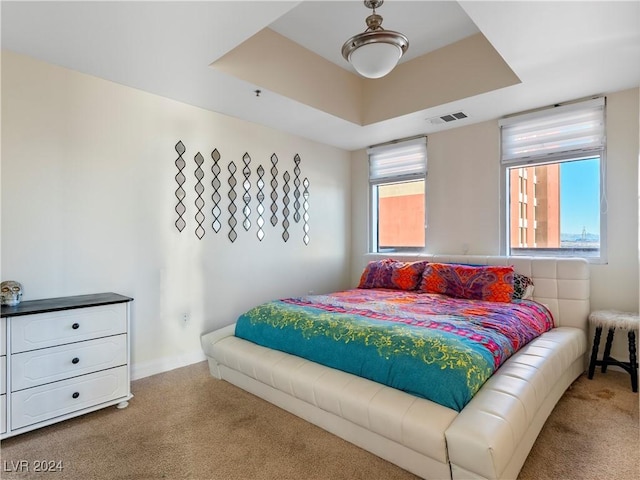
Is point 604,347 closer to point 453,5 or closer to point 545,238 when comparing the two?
point 545,238

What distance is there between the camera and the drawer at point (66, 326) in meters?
2.08

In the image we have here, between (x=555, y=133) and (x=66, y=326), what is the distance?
438 centimetres

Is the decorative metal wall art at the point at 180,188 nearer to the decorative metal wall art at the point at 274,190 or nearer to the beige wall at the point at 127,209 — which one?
the beige wall at the point at 127,209

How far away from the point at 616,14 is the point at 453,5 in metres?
1.06

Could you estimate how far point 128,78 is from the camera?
279cm

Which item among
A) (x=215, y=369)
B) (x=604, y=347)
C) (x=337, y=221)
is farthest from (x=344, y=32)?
(x=604, y=347)

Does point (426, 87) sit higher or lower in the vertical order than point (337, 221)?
higher

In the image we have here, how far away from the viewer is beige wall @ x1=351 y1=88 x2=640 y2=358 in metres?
3.06

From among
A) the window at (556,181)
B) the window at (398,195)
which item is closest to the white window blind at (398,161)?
the window at (398,195)

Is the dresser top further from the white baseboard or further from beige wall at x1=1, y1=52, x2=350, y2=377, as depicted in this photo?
the white baseboard

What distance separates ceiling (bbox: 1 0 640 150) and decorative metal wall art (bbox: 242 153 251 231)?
450 mm

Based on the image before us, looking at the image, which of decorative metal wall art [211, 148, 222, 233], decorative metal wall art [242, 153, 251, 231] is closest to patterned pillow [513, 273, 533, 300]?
decorative metal wall art [242, 153, 251, 231]

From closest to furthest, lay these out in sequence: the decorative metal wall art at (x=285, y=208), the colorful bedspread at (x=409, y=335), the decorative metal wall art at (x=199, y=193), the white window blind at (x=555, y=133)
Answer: the colorful bedspread at (x=409, y=335)
the white window blind at (x=555, y=133)
the decorative metal wall art at (x=199, y=193)
the decorative metal wall art at (x=285, y=208)

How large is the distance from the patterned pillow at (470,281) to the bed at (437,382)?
1.1 inches
